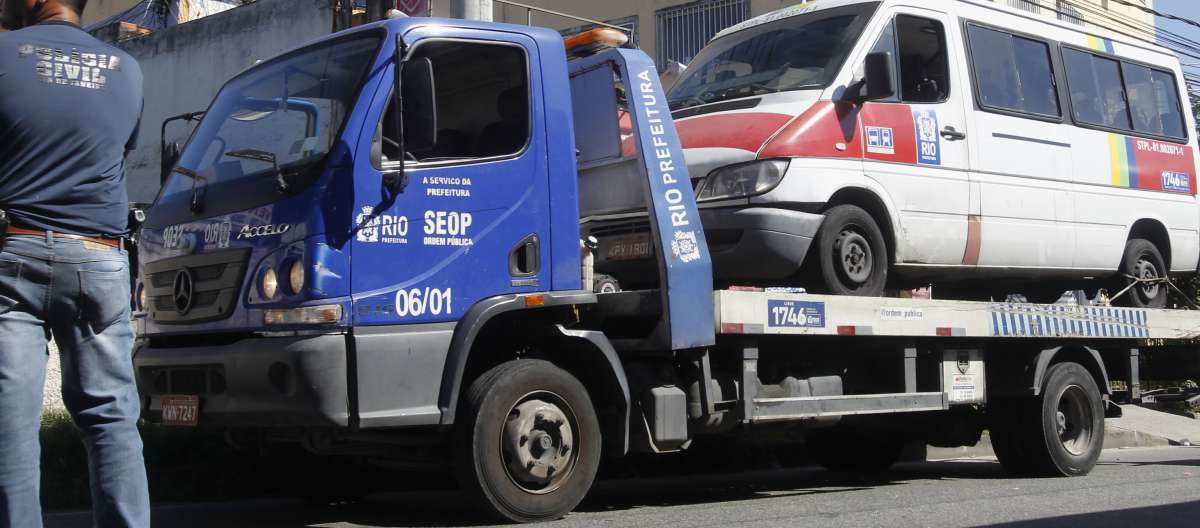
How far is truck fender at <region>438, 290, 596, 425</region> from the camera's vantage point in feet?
19.4

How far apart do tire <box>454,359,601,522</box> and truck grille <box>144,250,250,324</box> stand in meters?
1.19

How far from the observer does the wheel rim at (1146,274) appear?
995 centimetres

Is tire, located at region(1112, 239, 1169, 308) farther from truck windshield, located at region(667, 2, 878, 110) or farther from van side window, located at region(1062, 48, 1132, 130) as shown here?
truck windshield, located at region(667, 2, 878, 110)

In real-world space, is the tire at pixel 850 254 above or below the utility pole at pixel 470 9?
below

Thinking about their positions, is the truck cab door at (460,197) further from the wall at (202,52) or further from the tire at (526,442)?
the wall at (202,52)

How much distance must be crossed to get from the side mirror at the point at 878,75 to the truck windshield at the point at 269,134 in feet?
10.1

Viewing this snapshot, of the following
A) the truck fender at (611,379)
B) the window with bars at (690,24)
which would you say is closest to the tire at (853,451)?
the truck fender at (611,379)

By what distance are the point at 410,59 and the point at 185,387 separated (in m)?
1.86

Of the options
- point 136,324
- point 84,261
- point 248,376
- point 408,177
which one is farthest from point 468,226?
point 84,261

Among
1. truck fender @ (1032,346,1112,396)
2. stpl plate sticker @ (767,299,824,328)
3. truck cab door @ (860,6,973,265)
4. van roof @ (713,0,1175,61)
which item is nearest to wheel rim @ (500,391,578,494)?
stpl plate sticker @ (767,299,824,328)

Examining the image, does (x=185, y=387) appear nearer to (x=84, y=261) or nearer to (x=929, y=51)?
(x=84, y=261)

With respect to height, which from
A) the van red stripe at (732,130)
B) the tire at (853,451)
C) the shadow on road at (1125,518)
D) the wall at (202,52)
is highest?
the wall at (202,52)

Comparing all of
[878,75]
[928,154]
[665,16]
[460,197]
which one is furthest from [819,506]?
[665,16]

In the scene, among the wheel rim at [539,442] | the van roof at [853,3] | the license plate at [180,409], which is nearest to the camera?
the license plate at [180,409]
